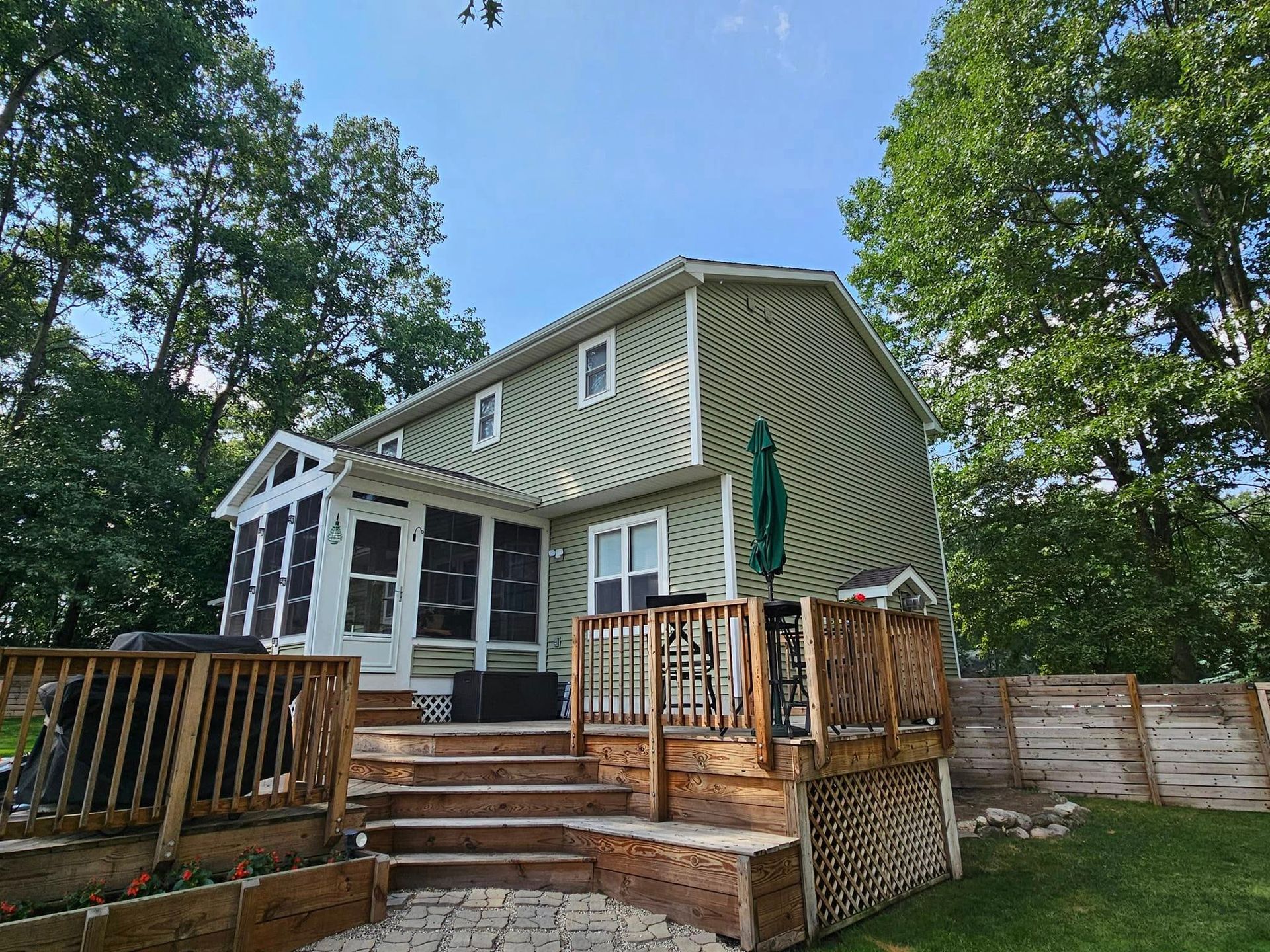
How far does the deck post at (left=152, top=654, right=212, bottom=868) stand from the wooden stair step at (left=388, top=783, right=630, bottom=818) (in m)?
1.58

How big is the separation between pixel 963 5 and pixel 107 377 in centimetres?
2232

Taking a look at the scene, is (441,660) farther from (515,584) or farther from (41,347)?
(41,347)

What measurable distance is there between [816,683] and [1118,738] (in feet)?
20.0

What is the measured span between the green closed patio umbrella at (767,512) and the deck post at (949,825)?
2.12m

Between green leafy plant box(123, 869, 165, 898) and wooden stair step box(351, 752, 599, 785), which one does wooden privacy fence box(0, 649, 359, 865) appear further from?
wooden stair step box(351, 752, 599, 785)

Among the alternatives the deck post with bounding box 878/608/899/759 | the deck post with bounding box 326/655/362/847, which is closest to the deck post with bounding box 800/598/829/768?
the deck post with bounding box 878/608/899/759

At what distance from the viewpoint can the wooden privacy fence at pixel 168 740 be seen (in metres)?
3.08

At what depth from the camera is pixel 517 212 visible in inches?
575

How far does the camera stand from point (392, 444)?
43.2 feet

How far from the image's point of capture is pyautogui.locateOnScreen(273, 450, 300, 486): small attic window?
8.69 m

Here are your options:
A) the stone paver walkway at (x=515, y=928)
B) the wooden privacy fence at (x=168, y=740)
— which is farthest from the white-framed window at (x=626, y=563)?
the wooden privacy fence at (x=168, y=740)

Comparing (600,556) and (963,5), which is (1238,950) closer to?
(600,556)

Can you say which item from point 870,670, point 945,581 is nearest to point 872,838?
point 870,670

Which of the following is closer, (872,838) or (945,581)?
(872,838)
